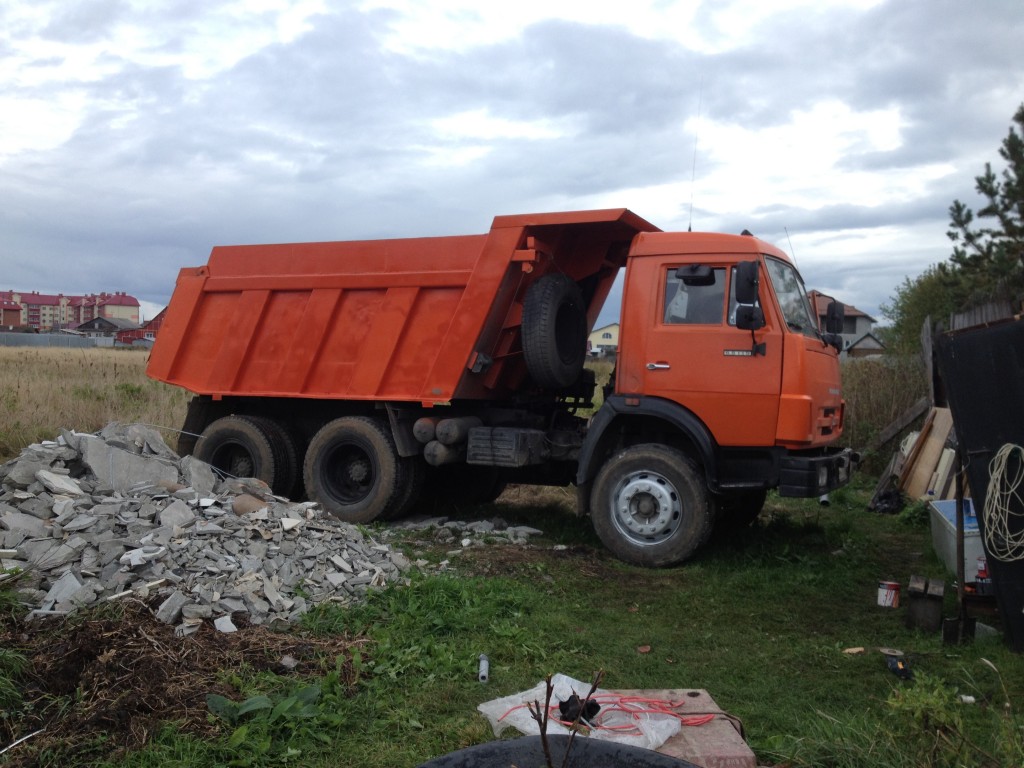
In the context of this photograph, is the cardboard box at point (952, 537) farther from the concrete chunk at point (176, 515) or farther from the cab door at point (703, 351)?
the concrete chunk at point (176, 515)

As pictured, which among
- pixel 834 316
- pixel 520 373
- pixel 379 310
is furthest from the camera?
pixel 520 373

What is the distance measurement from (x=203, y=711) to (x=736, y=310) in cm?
503

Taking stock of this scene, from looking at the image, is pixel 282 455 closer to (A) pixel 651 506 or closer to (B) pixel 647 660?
(A) pixel 651 506

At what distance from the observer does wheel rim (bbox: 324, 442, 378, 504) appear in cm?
944

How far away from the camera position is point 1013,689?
4.73 meters

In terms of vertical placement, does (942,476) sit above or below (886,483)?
above

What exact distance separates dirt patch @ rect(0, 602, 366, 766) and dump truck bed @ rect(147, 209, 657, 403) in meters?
3.84

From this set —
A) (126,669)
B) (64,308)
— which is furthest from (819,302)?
(64,308)

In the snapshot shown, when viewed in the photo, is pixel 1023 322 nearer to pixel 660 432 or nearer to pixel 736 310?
pixel 736 310

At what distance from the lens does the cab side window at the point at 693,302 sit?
24.9 ft

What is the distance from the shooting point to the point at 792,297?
7855 millimetres

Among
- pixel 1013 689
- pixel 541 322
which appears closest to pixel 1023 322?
pixel 1013 689

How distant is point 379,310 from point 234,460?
257cm

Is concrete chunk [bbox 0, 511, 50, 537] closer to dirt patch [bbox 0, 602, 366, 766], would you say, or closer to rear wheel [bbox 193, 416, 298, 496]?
dirt patch [bbox 0, 602, 366, 766]
